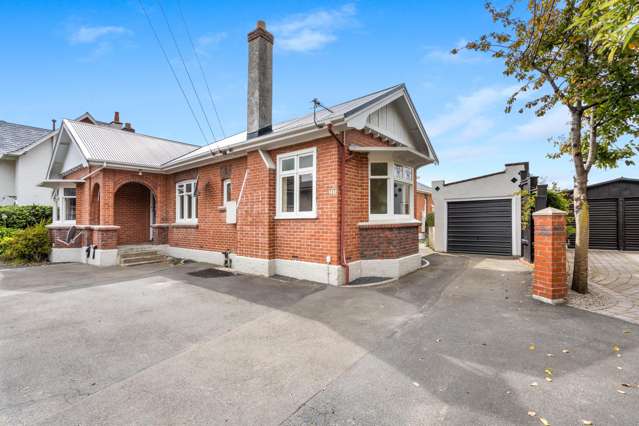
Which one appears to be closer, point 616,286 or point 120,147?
point 616,286

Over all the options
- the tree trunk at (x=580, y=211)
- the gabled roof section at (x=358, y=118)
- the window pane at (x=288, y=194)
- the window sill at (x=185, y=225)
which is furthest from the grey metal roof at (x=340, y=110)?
the tree trunk at (x=580, y=211)

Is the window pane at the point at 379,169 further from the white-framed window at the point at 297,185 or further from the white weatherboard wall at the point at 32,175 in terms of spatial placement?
the white weatherboard wall at the point at 32,175

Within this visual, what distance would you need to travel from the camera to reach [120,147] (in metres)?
12.5

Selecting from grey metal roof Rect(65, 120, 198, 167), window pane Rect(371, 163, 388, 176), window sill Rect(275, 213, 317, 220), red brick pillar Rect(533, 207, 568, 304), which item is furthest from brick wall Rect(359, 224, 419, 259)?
grey metal roof Rect(65, 120, 198, 167)

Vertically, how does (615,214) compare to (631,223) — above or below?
above

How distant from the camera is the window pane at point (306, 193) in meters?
7.49

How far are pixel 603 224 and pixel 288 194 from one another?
1433 cm

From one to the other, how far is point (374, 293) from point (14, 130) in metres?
25.8

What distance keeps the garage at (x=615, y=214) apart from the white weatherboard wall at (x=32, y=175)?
93.7 ft

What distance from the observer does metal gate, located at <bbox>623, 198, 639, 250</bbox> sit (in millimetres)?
11977

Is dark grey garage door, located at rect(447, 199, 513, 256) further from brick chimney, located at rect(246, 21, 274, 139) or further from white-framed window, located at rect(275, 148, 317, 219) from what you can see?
brick chimney, located at rect(246, 21, 274, 139)

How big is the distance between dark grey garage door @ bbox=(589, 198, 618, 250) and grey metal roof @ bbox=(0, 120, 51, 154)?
30042mm

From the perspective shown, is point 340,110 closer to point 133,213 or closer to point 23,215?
point 133,213

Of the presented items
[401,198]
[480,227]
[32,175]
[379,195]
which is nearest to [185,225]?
[379,195]
